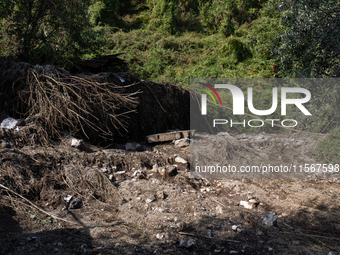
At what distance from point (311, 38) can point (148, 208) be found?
16.1 feet

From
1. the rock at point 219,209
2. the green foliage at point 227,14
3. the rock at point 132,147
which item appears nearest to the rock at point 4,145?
the rock at point 132,147

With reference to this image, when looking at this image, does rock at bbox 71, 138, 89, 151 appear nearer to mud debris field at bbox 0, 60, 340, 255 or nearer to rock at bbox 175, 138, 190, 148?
mud debris field at bbox 0, 60, 340, 255

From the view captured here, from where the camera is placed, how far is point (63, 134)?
15.3 ft

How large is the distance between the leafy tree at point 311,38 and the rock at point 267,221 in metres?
3.81

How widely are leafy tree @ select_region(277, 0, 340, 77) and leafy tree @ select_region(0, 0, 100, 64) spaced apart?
17.9ft

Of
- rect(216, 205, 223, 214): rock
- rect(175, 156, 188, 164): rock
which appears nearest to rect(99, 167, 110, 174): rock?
rect(175, 156, 188, 164): rock

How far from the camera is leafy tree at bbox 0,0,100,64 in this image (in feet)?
21.5

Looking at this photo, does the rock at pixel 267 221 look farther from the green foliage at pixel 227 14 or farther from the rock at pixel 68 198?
the green foliage at pixel 227 14

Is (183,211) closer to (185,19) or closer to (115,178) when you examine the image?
(115,178)

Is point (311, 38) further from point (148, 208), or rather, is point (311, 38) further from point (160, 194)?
point (148, 208)

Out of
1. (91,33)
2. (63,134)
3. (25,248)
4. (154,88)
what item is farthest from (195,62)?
(25,248)

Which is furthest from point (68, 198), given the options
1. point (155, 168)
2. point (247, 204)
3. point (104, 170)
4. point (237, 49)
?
point (237, 49)

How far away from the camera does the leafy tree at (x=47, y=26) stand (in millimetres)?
6539

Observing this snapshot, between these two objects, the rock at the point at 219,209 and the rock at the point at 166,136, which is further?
the rock at the point at 166,136
